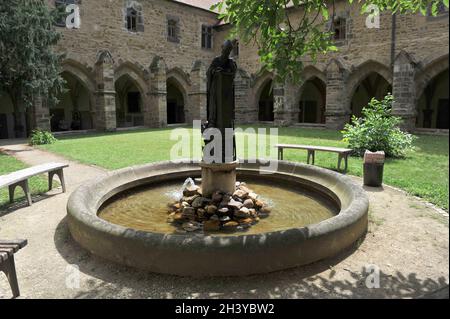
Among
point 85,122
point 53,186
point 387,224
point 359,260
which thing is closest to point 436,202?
point 387,224

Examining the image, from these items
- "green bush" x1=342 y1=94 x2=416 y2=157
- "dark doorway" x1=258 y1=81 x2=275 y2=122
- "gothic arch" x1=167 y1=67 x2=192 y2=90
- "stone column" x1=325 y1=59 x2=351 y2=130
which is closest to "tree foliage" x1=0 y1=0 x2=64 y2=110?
"gothic arch" x1=167 y1=67 x2=192 y2=90

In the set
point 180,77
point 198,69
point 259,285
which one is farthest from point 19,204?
point 198,69

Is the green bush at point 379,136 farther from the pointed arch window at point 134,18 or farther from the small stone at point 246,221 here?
the pointed arch window at point 134,18

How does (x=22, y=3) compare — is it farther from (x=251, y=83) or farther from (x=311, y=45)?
(x=251, y=83)

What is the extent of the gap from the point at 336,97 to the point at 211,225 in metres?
14.6

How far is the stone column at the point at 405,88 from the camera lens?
1375 centimetres

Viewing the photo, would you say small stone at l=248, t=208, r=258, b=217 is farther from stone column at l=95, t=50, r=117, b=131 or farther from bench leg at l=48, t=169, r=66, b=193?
stone column at l=95, t=50, r=117, b=131

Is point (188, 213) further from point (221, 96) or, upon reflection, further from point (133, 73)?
point (133, 73)

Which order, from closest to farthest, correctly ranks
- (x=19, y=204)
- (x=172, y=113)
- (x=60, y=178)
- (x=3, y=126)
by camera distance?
(x=19, y=204)
(x=60, y=178)
(x=3, y=126)
(x=172, y=113)

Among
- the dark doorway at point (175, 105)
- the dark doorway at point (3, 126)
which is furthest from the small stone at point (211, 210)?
the dark doorway at point (175, 105)

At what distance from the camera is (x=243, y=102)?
21.2m

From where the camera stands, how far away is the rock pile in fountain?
3.94m

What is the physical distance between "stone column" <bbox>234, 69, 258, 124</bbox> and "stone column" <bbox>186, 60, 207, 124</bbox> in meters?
2.18

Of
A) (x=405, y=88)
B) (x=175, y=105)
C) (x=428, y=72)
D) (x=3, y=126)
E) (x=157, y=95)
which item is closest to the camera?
(x=428, y=72)
